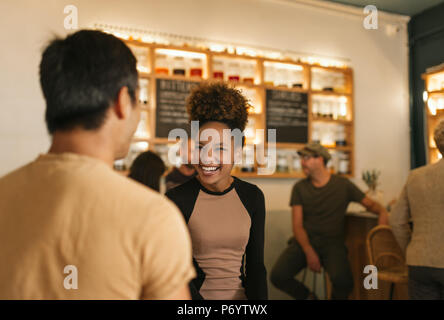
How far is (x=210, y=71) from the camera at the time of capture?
3582 millimetres

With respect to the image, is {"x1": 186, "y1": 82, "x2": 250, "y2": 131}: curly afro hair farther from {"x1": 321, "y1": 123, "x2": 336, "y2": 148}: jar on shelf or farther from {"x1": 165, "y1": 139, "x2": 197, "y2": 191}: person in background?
{"x1": 321, "y1": 123, "x2": 336, "y2": 148}: jar on shelf

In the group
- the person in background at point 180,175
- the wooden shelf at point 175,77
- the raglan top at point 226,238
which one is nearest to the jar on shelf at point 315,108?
the wooden shelf at point 175,77

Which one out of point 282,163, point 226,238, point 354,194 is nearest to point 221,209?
point 226,238

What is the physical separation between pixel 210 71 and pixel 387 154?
233 centimetres

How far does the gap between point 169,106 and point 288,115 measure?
1.21 m

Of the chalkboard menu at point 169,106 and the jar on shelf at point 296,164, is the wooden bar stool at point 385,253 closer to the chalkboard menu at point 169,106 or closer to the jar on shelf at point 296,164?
the jar on shelf at point 296,164

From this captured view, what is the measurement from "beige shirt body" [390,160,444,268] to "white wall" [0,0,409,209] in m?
1.89

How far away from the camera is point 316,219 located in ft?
10.0

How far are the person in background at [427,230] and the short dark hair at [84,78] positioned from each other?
175 centimetres

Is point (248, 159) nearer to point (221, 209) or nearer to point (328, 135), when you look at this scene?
point (328, 135)

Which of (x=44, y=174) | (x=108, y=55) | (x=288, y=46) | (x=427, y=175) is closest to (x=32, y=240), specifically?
(x=44, y=174)

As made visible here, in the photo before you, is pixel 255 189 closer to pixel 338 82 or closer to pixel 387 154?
pixel 338 82

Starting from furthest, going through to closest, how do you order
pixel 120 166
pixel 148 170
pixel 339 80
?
pixel 339 80 → pixel 120 166 → pixel 148 170

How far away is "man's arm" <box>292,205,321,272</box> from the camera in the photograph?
9.70ft
